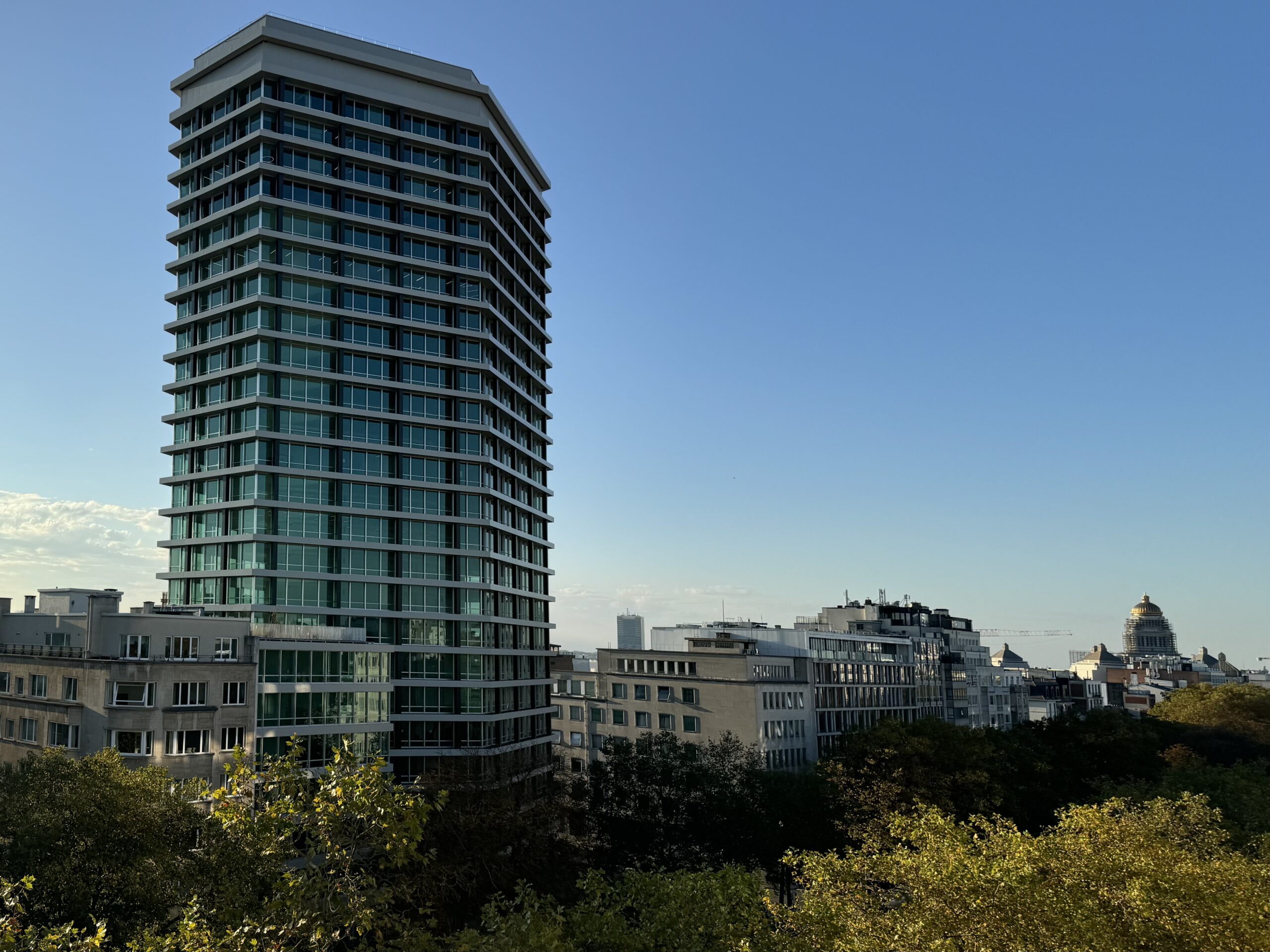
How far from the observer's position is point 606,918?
38562 millimetres

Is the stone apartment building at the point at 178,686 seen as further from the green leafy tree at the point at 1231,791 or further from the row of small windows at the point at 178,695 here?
the green leafy tree at the point at 1231,791

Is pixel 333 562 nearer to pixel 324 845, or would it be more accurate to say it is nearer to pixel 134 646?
pixel 134 646

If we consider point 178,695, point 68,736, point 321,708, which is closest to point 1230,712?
point 321,708

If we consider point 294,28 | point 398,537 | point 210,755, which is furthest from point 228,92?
point 210,755

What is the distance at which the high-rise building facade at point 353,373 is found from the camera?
101812mm

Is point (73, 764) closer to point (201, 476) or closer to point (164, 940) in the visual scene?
point (164, 940)

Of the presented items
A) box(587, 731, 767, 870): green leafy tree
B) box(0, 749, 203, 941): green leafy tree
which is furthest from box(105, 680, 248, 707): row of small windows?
box(587, 731, 767, 870): green leafy tree

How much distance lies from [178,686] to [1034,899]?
58469mm

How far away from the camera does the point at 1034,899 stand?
32969mm

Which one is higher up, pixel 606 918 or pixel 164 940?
pixel 164 940

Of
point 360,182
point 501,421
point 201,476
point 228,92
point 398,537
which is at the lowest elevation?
point 398,537

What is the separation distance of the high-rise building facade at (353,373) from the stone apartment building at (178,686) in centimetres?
1457

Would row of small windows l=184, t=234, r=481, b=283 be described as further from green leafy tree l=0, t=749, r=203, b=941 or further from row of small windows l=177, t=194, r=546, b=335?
green leafy tree l=0, t=749, r=203, b=941

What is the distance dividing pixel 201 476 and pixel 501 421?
108ft
